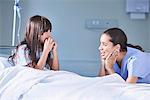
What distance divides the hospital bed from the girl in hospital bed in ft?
0.73

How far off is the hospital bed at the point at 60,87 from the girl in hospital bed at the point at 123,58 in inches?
8.8

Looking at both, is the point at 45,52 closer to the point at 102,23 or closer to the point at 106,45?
the point at 106,45

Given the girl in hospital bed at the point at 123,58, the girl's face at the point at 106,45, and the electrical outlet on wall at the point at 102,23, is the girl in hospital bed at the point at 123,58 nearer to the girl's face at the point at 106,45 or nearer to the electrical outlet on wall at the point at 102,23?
the girl's face at the point at 106,45

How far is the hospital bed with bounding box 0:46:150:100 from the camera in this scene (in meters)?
1.16

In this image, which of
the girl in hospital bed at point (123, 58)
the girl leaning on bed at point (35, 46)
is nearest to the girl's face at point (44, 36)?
the girl leaning on bed at point (35, 46)

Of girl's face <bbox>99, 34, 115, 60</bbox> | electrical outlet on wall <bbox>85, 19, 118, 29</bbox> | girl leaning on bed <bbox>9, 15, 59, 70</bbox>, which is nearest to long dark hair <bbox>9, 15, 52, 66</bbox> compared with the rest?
girl leaning on bed <bbox>9, 15, 59, 70</bbox>

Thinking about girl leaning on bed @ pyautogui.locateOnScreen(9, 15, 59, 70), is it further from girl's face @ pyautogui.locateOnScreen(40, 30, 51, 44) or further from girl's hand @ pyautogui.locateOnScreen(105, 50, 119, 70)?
girl's hand @ pyautogui.locateOnScreen(105, 50, 119, 70)

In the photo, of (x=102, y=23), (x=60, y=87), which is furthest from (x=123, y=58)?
(x=102, y=23)

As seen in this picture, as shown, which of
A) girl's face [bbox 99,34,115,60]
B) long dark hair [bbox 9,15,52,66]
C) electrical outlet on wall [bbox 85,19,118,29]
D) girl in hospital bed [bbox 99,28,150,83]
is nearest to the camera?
girl in hospital bed [bbox 99,28,150,83]

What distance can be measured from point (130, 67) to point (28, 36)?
74 cm

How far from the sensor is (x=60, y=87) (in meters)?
1.25

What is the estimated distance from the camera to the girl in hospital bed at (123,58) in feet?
5.25

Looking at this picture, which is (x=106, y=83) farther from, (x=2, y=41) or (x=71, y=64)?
(x=2, y=41)

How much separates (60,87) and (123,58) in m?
0.68
